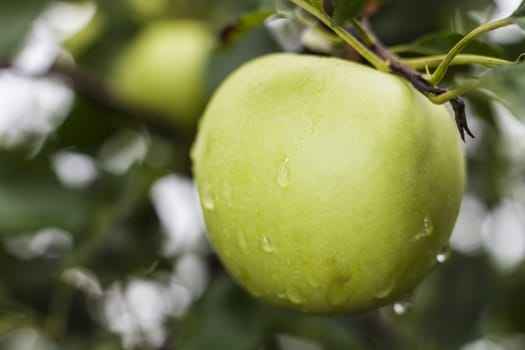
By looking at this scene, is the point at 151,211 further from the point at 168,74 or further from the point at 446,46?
the point at 446,46

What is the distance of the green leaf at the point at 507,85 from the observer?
0.43 meters

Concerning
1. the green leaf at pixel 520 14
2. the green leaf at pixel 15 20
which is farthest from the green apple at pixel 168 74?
the green leaf at pixel 520 14

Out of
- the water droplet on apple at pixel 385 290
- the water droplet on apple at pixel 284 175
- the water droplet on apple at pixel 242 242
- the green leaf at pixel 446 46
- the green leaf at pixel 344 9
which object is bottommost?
the water droplet on apple at pixel 385 290

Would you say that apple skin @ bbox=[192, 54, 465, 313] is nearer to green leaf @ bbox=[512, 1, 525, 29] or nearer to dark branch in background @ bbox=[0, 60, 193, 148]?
green leaf @ bbox=[512, 1, 525, 29]

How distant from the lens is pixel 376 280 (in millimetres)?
527

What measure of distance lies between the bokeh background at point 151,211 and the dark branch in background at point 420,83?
0.98ft

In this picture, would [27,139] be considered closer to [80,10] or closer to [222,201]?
[80,10]

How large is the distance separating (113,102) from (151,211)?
0.18 meters

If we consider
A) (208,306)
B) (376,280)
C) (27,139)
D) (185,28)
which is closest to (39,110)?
(27,139)

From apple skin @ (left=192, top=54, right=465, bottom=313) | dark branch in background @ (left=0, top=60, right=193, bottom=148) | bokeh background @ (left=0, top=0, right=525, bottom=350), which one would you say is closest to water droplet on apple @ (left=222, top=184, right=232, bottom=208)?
apple skin @ (left=192, top=54, right=465, bottom=313)

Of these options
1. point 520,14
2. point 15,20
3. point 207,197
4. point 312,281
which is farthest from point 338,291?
point 15,20

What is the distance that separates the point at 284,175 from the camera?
0.50 meters

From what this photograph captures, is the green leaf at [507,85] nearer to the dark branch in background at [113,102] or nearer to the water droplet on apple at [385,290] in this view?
the water droplet on apple at [385,290]

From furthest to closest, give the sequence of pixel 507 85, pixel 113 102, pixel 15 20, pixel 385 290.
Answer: pixel 113 102 → pixel 15 20 → pixel 385 290 → pixel 507 85
